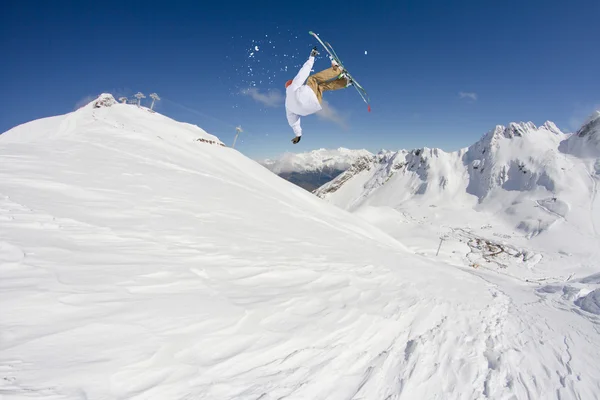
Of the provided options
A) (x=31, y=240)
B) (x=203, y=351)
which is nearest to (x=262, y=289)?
(x=203, y=351)

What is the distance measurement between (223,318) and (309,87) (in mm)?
7861

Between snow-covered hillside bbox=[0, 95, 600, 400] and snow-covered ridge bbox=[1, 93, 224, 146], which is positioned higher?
snow-covered ridge bbox=[1, 93, 224, 146]

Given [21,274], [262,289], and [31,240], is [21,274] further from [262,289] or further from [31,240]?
[262,289]

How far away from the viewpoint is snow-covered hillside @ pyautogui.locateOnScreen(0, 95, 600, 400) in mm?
3197

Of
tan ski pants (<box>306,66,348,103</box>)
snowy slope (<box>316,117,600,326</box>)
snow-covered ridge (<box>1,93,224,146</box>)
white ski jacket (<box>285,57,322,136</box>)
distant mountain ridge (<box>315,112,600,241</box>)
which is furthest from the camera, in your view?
distant mountain ridge (<box>315,112,600,241</box>)

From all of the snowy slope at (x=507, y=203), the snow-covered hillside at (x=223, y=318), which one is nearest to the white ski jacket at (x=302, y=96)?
the snow-covered hillside at (x=223, y=318)

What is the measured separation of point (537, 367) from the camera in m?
5.07

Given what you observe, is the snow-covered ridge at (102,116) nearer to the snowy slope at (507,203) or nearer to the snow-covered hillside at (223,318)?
the snow-covered hillside at (223,318)

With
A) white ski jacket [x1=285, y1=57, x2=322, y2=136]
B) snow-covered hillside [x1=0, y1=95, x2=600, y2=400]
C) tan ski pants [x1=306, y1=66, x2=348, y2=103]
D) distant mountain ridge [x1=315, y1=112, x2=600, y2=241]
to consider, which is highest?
distant mountain ridge [x1=315, y1=112, x2=600, y2=241]

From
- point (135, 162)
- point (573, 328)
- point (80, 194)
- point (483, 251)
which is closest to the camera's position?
point (573, 328)

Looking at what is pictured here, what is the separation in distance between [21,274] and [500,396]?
7158mm

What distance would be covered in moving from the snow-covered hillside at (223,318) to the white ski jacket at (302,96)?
472 centimetres

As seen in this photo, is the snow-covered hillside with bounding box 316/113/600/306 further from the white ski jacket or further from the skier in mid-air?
the white ski jacket

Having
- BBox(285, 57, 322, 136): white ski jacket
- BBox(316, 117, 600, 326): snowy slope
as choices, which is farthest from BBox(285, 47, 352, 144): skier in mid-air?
BBox(316, 117, 600, 326): snowy slope
